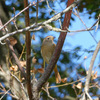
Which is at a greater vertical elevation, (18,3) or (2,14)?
(18,3)

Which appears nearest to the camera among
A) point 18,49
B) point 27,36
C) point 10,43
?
point 27,36

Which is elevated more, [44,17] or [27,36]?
[44,17]

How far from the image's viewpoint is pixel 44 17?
4652 millimetres

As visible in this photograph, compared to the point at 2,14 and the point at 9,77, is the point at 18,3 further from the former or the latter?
the point at 9,77

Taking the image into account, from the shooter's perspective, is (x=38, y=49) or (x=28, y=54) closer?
(x=28, y=54)

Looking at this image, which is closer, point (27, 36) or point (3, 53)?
point (27, 36)

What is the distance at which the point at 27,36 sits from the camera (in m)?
1.87

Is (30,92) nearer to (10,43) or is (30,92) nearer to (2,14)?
(10,43)

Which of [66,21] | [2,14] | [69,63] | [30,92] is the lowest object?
[30,92]

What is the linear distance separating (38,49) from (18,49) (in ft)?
3.52

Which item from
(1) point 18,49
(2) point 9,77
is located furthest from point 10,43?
(1) point 18,49

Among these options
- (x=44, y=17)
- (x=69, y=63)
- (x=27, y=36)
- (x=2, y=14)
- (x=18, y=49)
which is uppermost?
(x=44, y=17)

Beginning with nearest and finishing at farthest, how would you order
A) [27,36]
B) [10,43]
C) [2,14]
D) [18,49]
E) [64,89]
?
[27,36] → [10,43] → [18,49] → [2,14] → [64,89]

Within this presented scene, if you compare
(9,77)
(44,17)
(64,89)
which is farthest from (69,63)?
(9,77)
